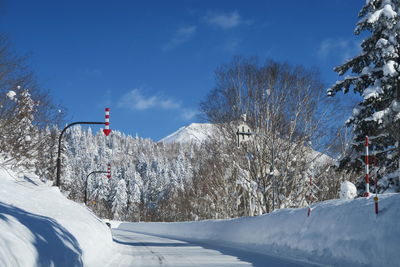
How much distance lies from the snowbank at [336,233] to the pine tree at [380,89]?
13.2ft

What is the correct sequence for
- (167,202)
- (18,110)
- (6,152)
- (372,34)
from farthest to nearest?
(167,202)
(372,34)
(6,152)
(18,110)

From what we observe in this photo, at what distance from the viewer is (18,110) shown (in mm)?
12367

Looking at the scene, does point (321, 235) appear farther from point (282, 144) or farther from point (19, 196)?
point (282, 144)

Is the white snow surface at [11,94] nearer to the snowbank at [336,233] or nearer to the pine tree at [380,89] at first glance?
the snowbank at [336,233]

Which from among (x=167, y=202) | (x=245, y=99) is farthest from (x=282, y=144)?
(x=167, y=202)

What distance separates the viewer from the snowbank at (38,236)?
5676 millimetres

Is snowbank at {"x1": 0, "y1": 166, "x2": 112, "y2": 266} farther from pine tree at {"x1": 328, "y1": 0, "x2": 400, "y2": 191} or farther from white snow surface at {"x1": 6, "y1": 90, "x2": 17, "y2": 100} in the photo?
pine tree at {"x1": 328, "y1": 0, "x2": 400, "y2": 191}

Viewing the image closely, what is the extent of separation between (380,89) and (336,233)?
7.10 m

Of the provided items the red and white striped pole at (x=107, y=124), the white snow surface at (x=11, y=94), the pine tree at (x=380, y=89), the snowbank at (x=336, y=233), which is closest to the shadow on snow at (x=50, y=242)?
the white snow surface at (x=11, y=94)

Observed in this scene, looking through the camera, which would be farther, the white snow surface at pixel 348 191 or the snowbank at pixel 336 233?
the white snow surface at pixel 348 191

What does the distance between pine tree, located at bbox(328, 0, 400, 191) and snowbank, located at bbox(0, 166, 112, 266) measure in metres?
10.0

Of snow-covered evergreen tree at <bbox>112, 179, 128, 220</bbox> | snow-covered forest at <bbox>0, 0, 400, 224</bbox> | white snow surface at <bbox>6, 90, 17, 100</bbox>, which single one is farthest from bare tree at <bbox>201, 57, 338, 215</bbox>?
snow-covered evergreen tree at <bbox>112, 179, 128, 220</bbox>

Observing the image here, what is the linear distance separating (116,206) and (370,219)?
3954 inches

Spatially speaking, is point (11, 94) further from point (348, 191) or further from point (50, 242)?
point (348, 191)
